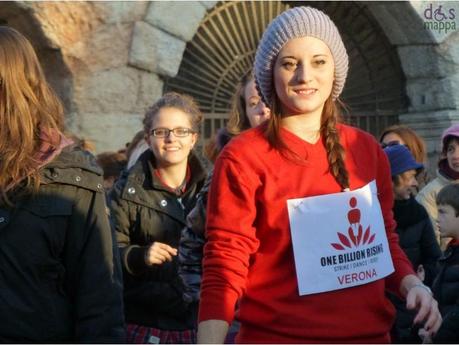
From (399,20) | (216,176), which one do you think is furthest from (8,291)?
(399,20)

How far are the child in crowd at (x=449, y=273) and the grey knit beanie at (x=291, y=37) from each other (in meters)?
1.22

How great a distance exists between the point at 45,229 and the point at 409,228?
94.1 inches

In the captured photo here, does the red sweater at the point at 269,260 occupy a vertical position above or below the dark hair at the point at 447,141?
below

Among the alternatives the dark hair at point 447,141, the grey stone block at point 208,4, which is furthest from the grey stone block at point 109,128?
the dark hair at point 447,141

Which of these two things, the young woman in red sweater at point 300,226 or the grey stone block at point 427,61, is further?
the grey stone block at point 427,61

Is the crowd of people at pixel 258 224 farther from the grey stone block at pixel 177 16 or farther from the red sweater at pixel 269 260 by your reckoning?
the grey stone block at pixel 177 16

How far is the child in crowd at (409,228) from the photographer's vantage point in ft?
13.8

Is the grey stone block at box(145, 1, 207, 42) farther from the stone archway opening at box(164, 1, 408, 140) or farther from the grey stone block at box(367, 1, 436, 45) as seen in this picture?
the grey stone block at box(367, 1, 436, 45)

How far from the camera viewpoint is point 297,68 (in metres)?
2.19

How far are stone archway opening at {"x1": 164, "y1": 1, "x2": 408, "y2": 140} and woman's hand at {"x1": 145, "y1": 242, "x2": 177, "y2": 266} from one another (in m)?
4.06

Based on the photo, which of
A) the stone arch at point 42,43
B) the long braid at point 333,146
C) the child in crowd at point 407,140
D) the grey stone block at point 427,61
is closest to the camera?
the long braid at point 333,146

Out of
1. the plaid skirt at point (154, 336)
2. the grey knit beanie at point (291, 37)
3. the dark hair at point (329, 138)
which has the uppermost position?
the grey knit beanie at point (291, 37)

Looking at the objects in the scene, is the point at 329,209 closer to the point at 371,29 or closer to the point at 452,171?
the point at 452,171

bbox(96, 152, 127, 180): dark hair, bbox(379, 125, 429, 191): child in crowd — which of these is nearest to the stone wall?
bbox(96, 152, 127, 180): dark hair
